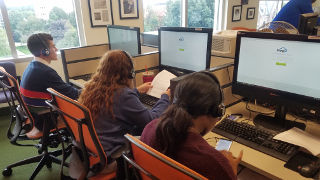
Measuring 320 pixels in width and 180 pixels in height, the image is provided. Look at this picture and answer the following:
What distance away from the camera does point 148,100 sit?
1.74m

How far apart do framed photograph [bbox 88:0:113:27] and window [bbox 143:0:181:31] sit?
793 millimetres

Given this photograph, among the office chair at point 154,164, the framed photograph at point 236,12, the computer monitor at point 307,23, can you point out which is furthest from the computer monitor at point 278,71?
the framed photograph at point 236,12

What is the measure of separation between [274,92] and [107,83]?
0.93m

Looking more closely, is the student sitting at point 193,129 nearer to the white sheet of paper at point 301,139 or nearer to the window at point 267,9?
the white sheet of paper at point 301,139

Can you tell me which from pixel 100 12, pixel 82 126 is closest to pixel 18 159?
pixel 82 126

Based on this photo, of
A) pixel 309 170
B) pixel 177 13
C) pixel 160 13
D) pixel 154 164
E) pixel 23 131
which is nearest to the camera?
pixel 154 164

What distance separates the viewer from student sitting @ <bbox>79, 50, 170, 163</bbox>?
4.25ft

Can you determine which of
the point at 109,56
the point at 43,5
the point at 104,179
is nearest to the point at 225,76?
the point at 109,56

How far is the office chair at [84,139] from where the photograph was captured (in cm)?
116

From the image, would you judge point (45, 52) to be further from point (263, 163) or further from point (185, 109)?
point (263, 163)

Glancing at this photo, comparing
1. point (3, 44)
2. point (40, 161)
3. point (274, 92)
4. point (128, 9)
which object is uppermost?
point (128, 9)

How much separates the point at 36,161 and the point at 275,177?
1.93m

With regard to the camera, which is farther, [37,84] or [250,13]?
[250,13]

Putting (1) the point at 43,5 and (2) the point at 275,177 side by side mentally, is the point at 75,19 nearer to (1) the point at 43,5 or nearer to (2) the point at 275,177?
(1) the point at 43,5
